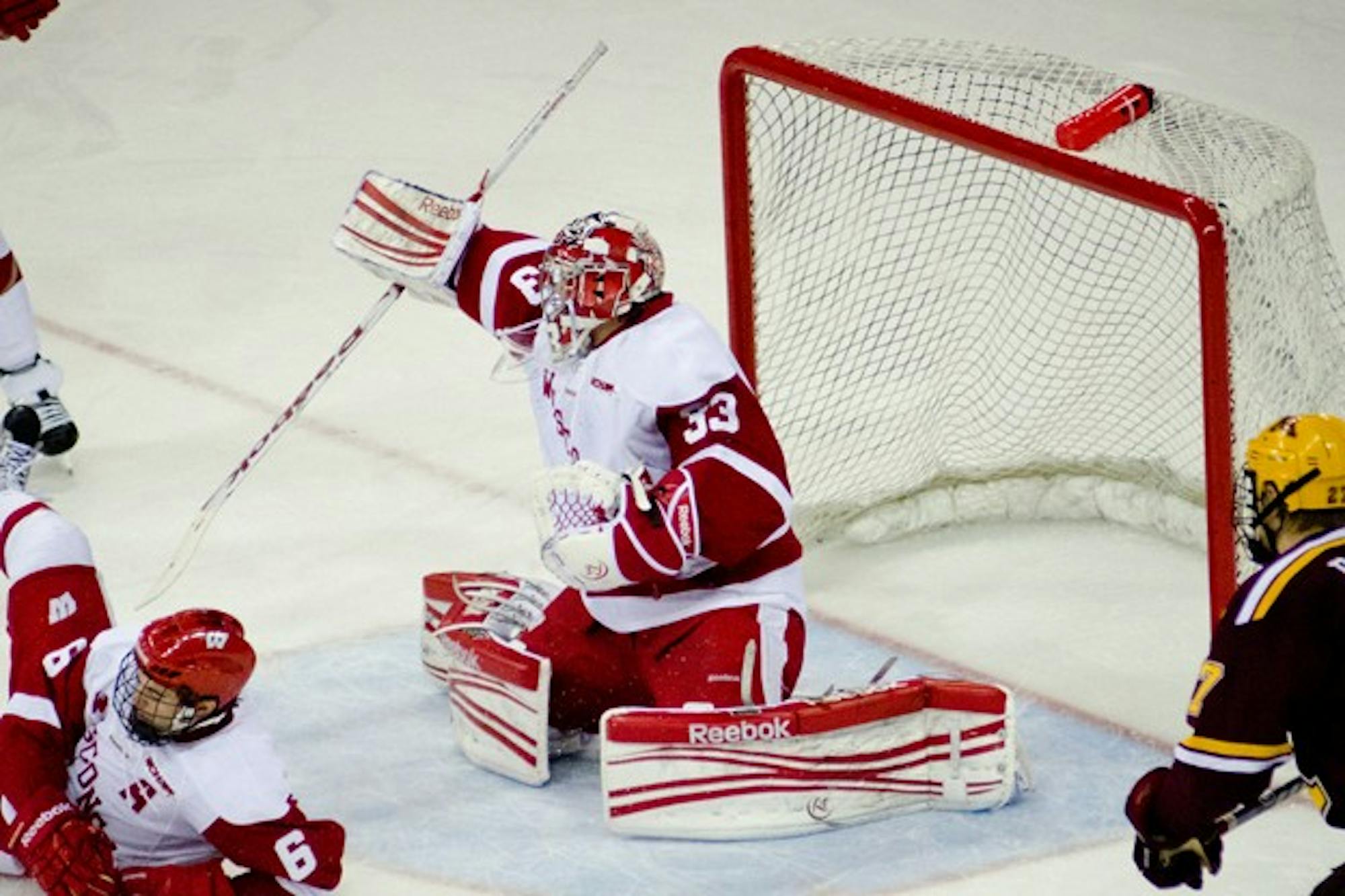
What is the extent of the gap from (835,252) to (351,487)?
3.43 feet

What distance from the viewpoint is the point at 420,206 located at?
4.46m

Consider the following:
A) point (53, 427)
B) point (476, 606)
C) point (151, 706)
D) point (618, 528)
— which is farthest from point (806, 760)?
point (53, 427)

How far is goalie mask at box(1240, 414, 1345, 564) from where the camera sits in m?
2.89

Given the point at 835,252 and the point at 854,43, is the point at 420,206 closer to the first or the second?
the point at 854,43

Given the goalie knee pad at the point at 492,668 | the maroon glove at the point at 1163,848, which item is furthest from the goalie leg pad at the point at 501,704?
the maroon glove at the point at 1163,848

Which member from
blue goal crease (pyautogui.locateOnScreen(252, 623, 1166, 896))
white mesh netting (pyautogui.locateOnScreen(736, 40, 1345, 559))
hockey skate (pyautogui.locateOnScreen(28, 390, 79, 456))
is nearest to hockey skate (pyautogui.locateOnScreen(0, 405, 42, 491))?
hockey skate (pyautogui.locateOnScreen(28, 390, 79, 456))

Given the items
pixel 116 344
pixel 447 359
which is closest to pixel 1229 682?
pixel 447 359

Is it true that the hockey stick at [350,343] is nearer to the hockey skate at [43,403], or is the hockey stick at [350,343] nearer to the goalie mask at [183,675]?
the hockey skate at [43,403]

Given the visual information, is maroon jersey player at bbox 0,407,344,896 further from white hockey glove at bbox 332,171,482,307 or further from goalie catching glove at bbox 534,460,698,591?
white hockey glove at bbox 332,171,482,307

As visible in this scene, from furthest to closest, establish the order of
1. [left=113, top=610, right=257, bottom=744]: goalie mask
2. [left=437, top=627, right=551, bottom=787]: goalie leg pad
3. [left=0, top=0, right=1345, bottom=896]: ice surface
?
[left=437, top=627, right=551, bottom=787]: goalie leg pad → [left=0, top=0, right=1345, bottom=896]: ice surface → [left=113, top=610, right=257, bottom=744]: goalie mask

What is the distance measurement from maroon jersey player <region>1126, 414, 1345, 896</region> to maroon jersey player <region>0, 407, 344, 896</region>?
113cm

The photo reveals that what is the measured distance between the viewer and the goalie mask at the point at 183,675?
3.41m

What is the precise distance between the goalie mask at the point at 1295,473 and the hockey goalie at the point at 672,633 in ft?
3.25

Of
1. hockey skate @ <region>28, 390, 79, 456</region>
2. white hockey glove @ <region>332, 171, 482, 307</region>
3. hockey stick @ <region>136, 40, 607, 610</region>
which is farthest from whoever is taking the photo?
hockey skate @ <region>28, 390, 79, 456</region>
